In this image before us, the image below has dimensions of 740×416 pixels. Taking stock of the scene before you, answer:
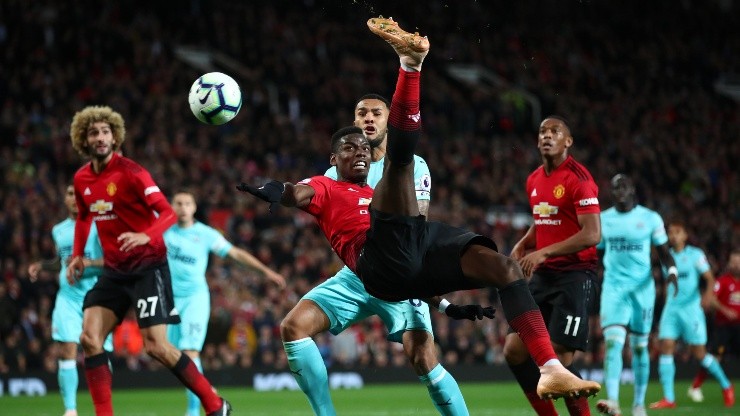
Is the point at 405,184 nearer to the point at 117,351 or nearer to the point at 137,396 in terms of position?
the point at 137,396

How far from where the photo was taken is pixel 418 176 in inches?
301

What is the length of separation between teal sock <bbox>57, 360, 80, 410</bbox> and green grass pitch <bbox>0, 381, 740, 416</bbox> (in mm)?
1273

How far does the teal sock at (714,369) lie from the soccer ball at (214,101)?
869 cm

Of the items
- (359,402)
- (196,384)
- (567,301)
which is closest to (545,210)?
(567,301)

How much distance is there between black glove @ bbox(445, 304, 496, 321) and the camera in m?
6.41

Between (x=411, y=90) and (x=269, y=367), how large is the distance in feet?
41.8

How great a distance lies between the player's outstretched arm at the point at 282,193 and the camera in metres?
6.16

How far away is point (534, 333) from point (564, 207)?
9.39 ft

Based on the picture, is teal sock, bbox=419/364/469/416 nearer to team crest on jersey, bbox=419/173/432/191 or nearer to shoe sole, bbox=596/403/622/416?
team crest on jersey, bbox=419/173/432/191

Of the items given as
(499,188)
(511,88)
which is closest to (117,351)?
(499,188)

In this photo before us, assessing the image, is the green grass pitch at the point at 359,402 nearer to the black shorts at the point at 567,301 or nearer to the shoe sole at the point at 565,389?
the black shorts at the point at 567,301

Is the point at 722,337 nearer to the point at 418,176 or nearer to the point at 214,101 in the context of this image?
the point at 418,176

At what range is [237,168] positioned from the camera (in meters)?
22.2

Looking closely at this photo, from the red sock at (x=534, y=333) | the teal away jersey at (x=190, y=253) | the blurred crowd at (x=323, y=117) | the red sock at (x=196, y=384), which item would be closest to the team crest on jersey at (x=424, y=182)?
the red sock at (x=534, y=333)
